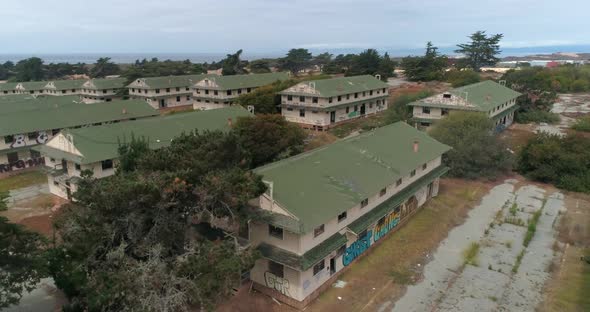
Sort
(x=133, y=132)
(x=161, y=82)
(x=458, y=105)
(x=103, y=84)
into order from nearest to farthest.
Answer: (x=133, y=132), (x=458, y=105), (x=161, y=82), (x=103, y=84)

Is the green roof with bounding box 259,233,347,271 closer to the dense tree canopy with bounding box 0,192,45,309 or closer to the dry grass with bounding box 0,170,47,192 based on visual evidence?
the dense tree canopy with bounding box 0,192,45,309

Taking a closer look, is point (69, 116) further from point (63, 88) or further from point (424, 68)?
point (424, 68)

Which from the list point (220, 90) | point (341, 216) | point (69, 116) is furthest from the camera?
point (220, 90)

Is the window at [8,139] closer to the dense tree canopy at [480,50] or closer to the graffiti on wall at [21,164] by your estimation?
the graffiti on wall at [21,164]

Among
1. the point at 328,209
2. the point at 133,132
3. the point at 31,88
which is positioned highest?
the point at 31,88

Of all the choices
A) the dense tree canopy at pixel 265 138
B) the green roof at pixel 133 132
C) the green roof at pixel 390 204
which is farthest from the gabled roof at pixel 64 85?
the green roof at pixel 390 204

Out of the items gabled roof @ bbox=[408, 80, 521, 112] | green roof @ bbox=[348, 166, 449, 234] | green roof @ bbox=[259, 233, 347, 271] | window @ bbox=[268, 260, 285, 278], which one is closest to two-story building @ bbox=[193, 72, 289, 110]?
gabled roof @ bbox=[408, 80, 521, 112]

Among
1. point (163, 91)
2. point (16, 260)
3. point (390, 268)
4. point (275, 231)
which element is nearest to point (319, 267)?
point (275, 231)
